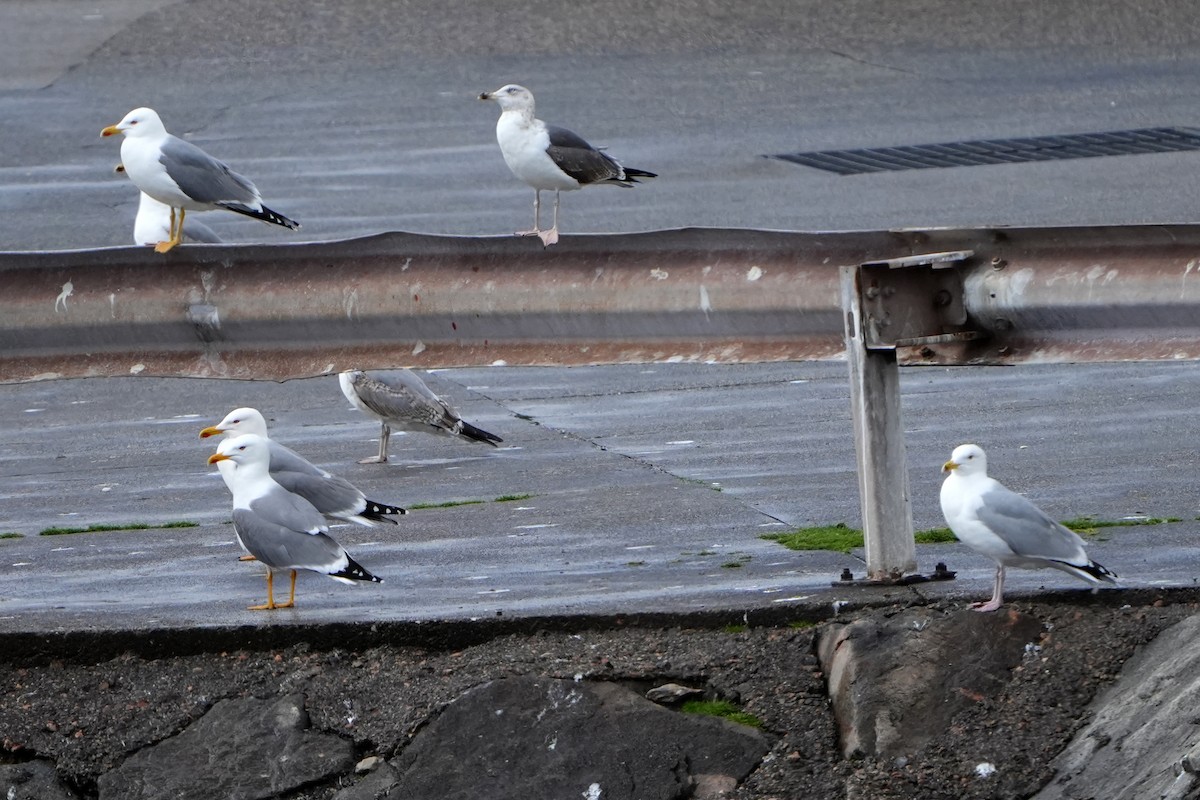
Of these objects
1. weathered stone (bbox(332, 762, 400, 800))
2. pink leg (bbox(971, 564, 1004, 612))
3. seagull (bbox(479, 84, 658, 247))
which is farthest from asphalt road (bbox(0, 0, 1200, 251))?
weathered stone (bbox(332, 762, 400, 800))

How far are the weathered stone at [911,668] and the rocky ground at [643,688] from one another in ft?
0.11

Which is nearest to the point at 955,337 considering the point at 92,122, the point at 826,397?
the point at 826,397

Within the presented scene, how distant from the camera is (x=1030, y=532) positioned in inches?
205

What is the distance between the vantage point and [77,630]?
5465 mm

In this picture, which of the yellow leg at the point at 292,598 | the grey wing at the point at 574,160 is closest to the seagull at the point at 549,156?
the grey wing at the point at 574,160

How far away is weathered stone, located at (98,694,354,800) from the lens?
16.3 ft

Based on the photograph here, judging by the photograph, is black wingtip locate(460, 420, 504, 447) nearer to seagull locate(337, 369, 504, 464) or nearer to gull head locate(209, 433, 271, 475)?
seagull locate(337, 369, 504, 464)

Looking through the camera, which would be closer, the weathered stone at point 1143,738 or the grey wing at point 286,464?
the weathered stone at point 1143,738

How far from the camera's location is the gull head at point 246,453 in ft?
20.5

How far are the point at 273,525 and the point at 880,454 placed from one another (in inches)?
76.0

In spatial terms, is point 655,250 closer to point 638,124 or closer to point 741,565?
point 741,565

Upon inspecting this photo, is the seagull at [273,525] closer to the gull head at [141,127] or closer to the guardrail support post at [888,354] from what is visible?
the guardrail support post at [888,354]

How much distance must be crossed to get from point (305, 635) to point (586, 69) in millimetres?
13382

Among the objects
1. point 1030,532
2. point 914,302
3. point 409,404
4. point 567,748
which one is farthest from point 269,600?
point 409,404
